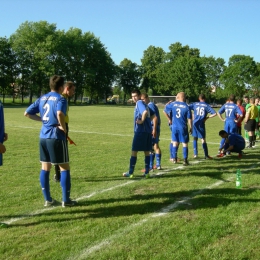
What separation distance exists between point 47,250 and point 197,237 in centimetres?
179

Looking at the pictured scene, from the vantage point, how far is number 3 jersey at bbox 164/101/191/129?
8914mm

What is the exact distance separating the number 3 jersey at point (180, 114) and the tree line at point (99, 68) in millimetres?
65395

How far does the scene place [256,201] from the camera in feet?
18.1

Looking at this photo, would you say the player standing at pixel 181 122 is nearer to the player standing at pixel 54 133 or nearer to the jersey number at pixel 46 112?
the player standing at pixel 54 133

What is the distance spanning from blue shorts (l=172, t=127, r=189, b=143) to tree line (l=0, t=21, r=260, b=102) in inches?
2578

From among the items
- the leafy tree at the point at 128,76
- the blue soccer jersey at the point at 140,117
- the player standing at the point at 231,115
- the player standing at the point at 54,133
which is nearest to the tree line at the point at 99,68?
the leafy tree at the point at 128,76

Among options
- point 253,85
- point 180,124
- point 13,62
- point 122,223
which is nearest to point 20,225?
point 122,223

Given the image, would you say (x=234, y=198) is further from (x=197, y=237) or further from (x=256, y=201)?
(x=197, y=237)

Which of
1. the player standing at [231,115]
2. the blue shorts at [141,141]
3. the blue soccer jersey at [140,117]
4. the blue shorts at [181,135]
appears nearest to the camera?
the blue soccer jersey at [140,117]

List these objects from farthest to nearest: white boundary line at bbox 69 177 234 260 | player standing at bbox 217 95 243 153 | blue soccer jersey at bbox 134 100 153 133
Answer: player standing at bbox 217 95 243 153 < blue soccer jersey at bbox 134 100 153 133 < white boundary line at bbox 69 177 234 260

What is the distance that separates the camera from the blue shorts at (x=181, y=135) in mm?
8875

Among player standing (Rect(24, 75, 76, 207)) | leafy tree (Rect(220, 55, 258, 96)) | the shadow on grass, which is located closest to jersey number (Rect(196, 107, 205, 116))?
the shadow on grass

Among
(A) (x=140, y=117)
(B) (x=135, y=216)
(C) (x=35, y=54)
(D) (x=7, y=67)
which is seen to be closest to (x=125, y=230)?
(B) (x=135, y=216)

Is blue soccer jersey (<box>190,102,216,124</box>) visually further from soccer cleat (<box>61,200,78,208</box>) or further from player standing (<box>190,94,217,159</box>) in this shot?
soccer cleat (<box>61,200,78,208</box>)
